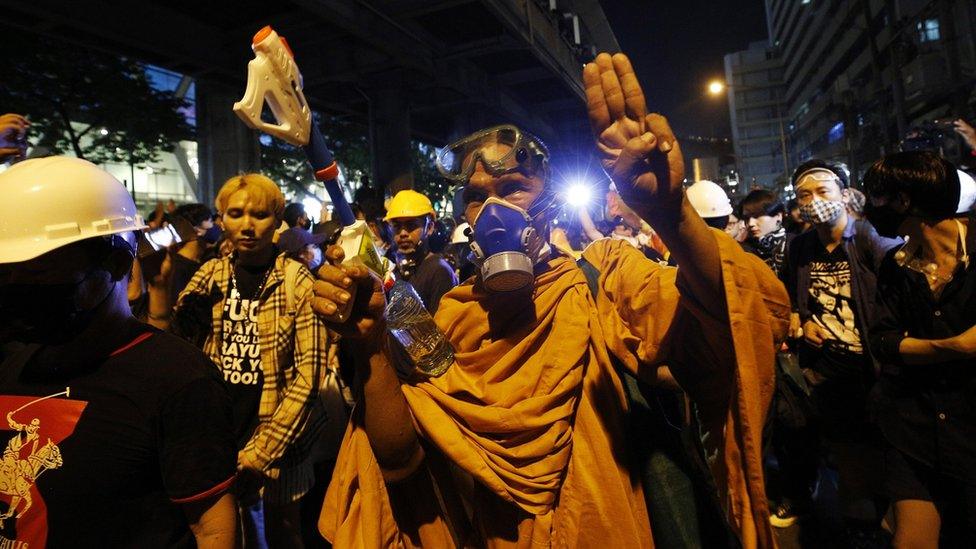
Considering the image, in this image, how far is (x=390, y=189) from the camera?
13750 mm

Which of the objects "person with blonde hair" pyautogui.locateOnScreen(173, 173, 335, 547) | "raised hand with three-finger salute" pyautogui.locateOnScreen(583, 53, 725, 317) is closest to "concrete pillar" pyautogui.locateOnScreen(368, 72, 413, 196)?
"person with blonde hair" pyautogui.locateOnScreen(173, 173, 335, 547)

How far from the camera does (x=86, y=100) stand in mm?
16219

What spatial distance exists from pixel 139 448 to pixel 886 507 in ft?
12.3

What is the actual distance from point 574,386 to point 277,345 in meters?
2.03

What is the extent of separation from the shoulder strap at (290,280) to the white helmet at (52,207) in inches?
57.0

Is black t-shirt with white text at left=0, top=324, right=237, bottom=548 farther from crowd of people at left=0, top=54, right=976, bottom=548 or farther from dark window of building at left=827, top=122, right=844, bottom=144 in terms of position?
dark window of building at left=827, top=122, right=844, bottom=144

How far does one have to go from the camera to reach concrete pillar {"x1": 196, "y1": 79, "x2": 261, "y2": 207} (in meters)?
13.2

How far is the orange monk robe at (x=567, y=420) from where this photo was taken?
4.68ft

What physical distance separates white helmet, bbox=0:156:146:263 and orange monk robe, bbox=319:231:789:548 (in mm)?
1023

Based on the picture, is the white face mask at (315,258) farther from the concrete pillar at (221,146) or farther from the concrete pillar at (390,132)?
the concrete pillar at (221,146)

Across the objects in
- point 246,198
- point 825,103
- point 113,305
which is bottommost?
point 113,305

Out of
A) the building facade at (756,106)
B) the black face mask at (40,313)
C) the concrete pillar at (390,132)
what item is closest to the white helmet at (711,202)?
the black face mask at (40,313)

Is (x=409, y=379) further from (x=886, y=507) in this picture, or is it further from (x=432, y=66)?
(x=432, y=66)

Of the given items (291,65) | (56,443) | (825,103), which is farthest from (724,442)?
(825,103)
